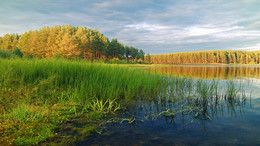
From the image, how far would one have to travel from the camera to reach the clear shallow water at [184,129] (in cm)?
322

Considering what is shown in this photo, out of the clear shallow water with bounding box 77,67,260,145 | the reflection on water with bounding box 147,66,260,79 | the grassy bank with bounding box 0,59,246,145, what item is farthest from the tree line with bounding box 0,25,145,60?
the clear shallow water with bounding box 77,67,260,145

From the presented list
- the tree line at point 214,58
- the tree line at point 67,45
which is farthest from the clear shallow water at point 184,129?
the tree line at point 214,58

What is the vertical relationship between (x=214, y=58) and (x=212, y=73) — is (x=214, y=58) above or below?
above

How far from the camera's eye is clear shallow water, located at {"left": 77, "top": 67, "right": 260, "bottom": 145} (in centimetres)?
322

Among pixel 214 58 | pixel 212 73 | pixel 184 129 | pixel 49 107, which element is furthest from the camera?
pixel 214 58

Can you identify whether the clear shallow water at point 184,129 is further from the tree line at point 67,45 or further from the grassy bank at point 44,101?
the tree line at point 67,45

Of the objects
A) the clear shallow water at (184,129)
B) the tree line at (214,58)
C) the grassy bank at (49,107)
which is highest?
the tree line at (214,58)

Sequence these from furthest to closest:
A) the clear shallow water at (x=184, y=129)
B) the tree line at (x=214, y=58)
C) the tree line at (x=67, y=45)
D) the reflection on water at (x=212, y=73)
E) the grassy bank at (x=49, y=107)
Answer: the tree line at (x=214, y=58) < the tree line at (x=67, y=45) < the reflection on water at (x=212, y=73) < the clear shallow water at (x=184, y=129) < the grassy bank at (x=49, y=107)

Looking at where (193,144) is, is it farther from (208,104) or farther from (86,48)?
(86,48)

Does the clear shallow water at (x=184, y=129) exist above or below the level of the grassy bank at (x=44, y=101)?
below

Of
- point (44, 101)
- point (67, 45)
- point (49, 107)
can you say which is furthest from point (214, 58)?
point (49, 107)

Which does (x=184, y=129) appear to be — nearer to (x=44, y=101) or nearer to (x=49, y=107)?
(x=49, y=107)

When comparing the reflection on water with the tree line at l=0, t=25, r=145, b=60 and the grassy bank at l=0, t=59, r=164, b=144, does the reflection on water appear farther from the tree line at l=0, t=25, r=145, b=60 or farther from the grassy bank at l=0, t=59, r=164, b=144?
the tree line at l=0, t=25, r=145, b=60

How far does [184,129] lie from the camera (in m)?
3.79
